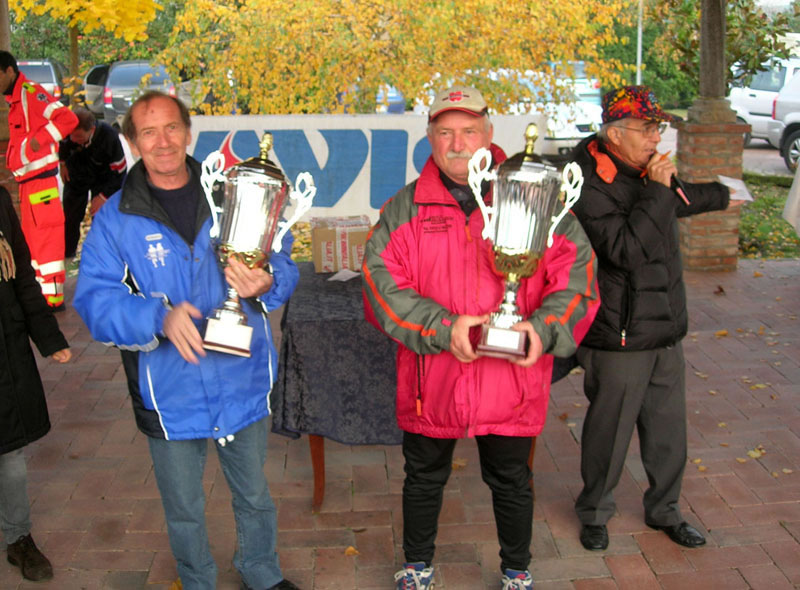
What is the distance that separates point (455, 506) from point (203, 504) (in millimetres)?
1405

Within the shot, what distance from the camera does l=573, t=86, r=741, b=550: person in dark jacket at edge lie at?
3369 millimetres

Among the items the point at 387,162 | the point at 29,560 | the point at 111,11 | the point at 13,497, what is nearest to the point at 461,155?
the point at 13,497

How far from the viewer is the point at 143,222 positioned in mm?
2854

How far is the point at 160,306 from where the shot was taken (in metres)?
2.80

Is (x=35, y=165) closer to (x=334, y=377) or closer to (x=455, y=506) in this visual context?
(x=334, y=377)

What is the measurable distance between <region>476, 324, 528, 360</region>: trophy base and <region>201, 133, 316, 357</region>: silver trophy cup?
72cm

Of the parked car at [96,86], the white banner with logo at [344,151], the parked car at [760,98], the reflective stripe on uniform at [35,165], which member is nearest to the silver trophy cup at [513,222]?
the white banner with logo at [344,151]

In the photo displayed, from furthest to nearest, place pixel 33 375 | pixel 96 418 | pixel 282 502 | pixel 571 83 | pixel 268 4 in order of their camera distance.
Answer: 1. pixel 571 83
2. pixel 268 4
3. pixel 96 418
4. pixel 282 502
5. pixel 33 375

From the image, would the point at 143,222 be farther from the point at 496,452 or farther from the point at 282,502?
the point at 282,502

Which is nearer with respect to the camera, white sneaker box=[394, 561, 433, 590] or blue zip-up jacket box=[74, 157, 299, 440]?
blue zip-up jacket box=[74, 157, 299, 440]

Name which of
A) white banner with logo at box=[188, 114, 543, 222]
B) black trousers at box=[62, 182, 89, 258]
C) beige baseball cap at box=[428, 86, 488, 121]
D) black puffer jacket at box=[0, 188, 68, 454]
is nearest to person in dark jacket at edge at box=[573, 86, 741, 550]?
beige baseball cap at box=[428, 86, 488, 121]

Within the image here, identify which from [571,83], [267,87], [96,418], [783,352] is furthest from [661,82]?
[96,418]

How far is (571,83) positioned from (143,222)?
7802mm

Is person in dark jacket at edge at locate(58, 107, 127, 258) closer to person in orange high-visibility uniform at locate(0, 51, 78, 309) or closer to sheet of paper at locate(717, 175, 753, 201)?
person in orange high-visibility uniform at locate(0, 51, 78, 309)
